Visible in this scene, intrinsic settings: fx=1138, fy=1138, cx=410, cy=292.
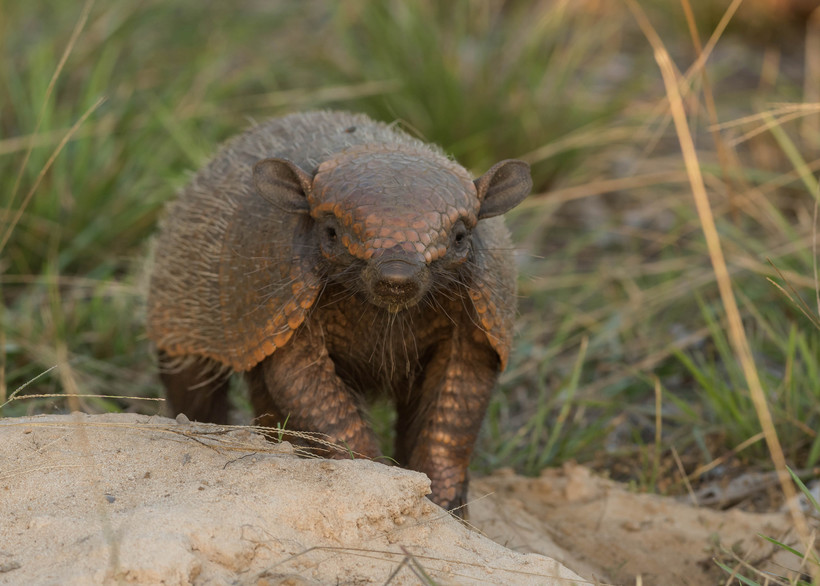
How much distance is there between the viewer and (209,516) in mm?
3324

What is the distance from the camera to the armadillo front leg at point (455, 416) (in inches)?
178

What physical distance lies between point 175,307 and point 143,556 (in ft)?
7.79

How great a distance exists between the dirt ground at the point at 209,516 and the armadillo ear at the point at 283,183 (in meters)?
0.88

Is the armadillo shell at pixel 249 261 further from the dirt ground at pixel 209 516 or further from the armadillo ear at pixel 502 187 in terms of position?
the dirt ground at pixel 209 516

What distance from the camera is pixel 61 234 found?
7160 mm

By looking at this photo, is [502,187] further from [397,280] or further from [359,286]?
[397,280]

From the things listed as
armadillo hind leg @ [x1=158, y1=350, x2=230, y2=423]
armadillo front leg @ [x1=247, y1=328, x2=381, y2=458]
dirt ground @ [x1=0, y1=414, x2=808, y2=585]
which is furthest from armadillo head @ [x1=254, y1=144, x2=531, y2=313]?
armadillo hind leg @ [x1=158, y1=350, x2=230, y2=423]

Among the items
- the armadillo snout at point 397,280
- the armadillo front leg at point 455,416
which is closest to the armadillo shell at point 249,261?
the armadillo front leg at point 455,416

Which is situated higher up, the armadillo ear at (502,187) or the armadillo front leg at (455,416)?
the armadillo ear at (502,187)

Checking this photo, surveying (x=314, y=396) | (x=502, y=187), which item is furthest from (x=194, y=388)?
(x=502, y=187)

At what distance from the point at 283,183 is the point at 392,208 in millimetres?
607

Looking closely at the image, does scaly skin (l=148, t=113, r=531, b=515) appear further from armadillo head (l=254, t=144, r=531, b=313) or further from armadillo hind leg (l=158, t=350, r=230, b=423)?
armadillo hind leg (l=158, t=350, r=230, b=423)

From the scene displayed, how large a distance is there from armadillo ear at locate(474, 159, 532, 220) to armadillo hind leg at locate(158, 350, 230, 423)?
5.58 feet

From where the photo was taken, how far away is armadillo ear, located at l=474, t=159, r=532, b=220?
4336mm
